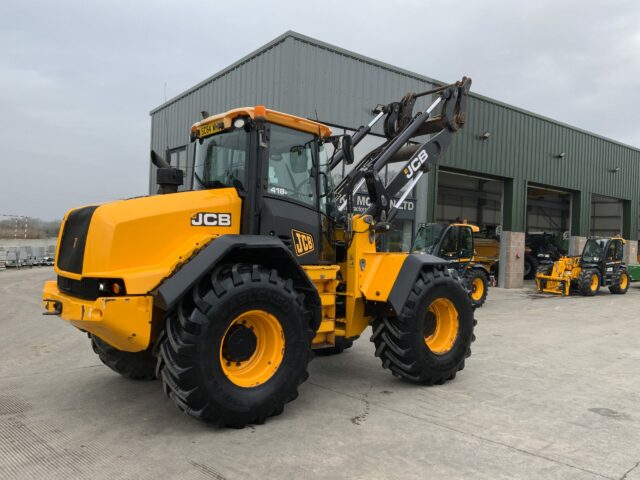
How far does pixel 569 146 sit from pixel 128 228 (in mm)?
22471

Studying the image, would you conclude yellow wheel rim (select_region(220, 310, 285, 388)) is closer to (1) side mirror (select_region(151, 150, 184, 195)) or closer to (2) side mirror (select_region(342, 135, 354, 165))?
(1) side mirror (select_region(151, 150, 184, 195))

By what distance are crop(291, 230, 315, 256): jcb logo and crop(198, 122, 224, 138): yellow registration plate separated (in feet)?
4.13

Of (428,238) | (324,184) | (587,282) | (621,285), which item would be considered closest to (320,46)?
(428,238)

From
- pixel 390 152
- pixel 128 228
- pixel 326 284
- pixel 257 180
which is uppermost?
pixel 390 152

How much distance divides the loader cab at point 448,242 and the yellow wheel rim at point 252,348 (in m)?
9.58

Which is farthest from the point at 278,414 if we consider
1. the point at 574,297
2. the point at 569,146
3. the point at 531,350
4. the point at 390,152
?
the point at 569,146

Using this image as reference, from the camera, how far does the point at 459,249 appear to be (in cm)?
1409

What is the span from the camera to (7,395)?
5.27 meters

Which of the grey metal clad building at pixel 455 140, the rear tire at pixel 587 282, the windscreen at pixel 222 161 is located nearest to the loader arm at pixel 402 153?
the windscreen at pixel 222 161

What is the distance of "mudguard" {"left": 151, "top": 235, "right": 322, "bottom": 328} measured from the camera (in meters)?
4.04

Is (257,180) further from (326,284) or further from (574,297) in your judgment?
(574,297)

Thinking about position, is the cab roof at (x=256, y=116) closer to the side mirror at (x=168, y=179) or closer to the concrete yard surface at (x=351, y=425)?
the side mirror at (x=168, y=179)

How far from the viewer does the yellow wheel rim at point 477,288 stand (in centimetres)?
1412

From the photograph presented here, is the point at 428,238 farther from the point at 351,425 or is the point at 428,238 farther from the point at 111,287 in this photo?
the point at 111,287
